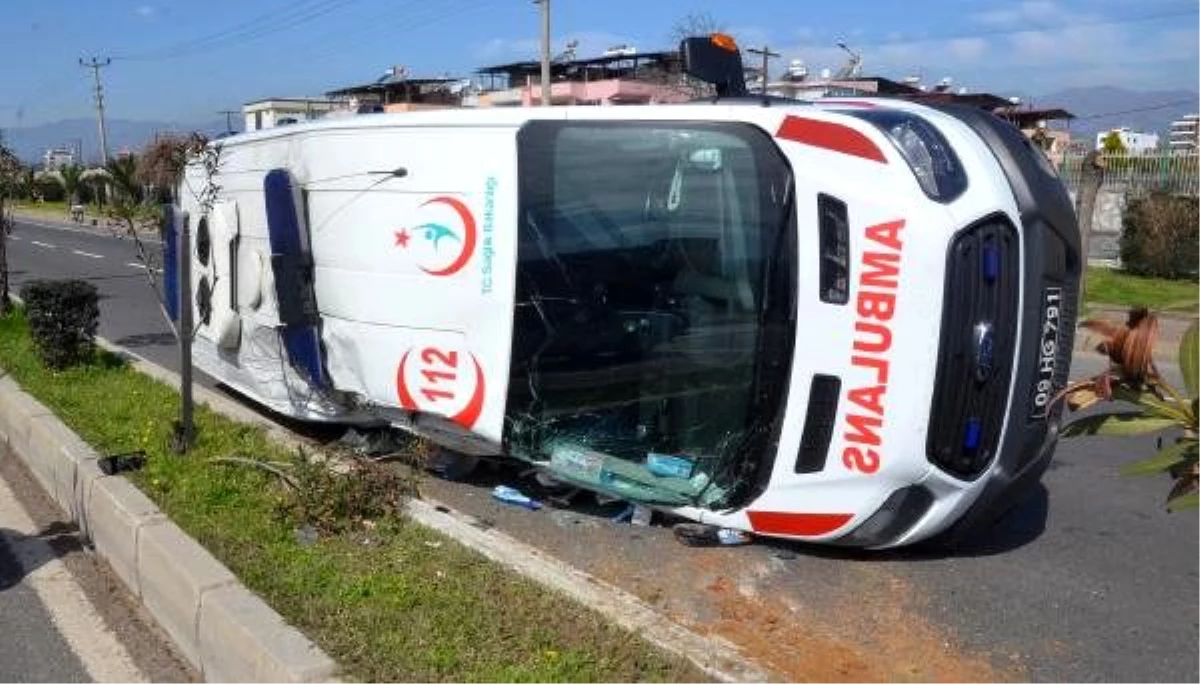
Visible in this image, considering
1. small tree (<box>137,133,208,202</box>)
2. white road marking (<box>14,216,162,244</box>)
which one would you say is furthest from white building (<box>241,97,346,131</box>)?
white road marking (<box>14,216,162,244</box>)

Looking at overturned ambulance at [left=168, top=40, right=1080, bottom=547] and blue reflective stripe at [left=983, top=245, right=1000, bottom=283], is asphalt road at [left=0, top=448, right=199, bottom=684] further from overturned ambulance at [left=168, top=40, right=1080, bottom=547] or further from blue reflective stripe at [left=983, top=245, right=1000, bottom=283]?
blue reflective stripe at [left=983, top=245, right=1000, bottom=283]

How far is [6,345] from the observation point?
9617 mm

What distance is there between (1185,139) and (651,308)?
21.9 metres

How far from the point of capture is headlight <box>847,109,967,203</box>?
4090 mm

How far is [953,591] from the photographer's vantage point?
442 cm

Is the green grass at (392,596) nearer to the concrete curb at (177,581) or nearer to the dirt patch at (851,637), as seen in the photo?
the concrete curb at (177,581)

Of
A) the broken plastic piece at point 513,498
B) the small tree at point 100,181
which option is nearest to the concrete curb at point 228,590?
the broken plastic piece at point 513,498

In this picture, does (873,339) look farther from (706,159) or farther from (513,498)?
(513,498)

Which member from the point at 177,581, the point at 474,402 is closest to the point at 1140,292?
the point at 474,402

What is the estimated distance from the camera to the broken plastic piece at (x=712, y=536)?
15.7 ft

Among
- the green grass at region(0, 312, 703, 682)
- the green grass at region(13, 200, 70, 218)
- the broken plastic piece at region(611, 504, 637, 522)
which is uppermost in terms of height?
the green grass at region(0, 312, 703, 682)

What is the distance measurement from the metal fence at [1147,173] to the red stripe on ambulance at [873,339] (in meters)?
16.8

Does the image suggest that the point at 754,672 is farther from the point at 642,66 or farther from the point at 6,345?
the point at 642,66

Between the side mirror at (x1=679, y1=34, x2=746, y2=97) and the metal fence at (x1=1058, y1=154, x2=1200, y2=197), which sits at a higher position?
the side mirror at (x1=679, y1=34, x2=746, y2=97)
